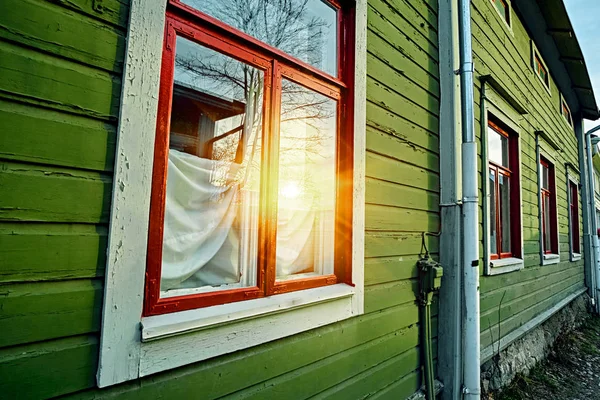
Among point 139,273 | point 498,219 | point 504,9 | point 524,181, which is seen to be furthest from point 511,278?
point 139,273

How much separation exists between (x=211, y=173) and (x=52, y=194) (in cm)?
62

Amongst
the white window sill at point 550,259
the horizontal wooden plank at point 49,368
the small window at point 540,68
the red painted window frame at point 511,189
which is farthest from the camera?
the small window at point 540,68

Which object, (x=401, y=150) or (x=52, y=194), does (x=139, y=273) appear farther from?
(x=401, y=150)

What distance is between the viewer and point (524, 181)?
4.89m

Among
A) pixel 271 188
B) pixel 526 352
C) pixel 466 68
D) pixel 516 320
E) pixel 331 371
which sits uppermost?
pixel 466 68

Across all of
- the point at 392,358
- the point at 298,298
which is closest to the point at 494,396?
the point at 392,358

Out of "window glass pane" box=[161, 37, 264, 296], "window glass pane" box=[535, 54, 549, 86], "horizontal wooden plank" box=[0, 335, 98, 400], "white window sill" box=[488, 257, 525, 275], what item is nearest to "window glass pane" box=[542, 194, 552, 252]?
"window glass pane" box=[535, 54, 549, 86]

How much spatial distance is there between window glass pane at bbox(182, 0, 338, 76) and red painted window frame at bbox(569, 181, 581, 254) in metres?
8.13

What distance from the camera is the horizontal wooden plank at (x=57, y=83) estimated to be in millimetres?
985

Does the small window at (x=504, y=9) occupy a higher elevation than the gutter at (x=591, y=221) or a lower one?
higher

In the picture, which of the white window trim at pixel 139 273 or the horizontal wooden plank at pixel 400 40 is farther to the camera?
the horizontal wooden plank at pixel 400 40

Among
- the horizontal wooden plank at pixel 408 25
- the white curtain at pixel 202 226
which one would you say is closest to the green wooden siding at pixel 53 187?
the white curtain at pixel 202 226

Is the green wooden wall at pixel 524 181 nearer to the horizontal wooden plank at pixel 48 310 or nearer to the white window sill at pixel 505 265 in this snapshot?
the white window sill at pixel 505 265

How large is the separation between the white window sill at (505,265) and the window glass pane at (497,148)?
120 cm
